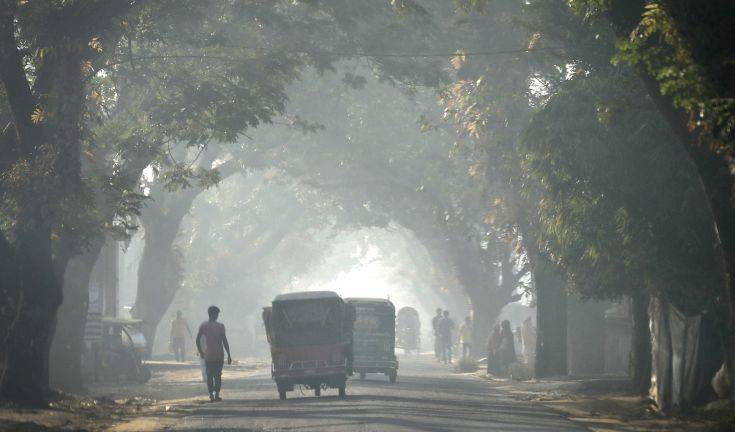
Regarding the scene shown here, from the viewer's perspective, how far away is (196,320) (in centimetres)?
9312

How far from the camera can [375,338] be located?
110 ft

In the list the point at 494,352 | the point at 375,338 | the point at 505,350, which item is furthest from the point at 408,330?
the point at 375,338

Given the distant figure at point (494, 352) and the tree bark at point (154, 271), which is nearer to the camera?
the distant figure at point (494, 352)

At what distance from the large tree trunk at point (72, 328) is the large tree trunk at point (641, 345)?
12.0 m

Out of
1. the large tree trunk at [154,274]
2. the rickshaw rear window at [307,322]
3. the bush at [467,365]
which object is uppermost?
the large tree trunk at [154,274]

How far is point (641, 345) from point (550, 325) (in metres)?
9.74

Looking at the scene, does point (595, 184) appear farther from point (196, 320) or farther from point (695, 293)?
point (196, 320)

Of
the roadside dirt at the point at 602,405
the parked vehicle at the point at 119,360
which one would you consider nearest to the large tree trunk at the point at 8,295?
the roadside dirt at the point at 602,405

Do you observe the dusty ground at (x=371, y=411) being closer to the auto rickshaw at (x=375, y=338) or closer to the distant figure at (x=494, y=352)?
the auto rickshaw at (x=375, y=338)

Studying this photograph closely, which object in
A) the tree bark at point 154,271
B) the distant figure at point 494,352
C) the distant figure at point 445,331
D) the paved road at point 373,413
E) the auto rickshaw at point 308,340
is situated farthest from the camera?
the distant figure at point 445,331

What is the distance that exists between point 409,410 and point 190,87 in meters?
10.2

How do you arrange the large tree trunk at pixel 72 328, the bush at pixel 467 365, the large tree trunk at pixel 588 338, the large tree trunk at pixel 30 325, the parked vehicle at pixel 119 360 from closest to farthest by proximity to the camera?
1. the large tree trunk at pixel 30 325
2. the large tree trunk at pixel 72 328
3. the parked vehicle at pixel 119 360
4. the large tree trunk at pixel 588 338
5. the bush at pixel 467 365

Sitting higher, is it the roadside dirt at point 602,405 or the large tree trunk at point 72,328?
the large tree trunk at point 72,328

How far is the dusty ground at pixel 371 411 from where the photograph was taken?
17453 mm
